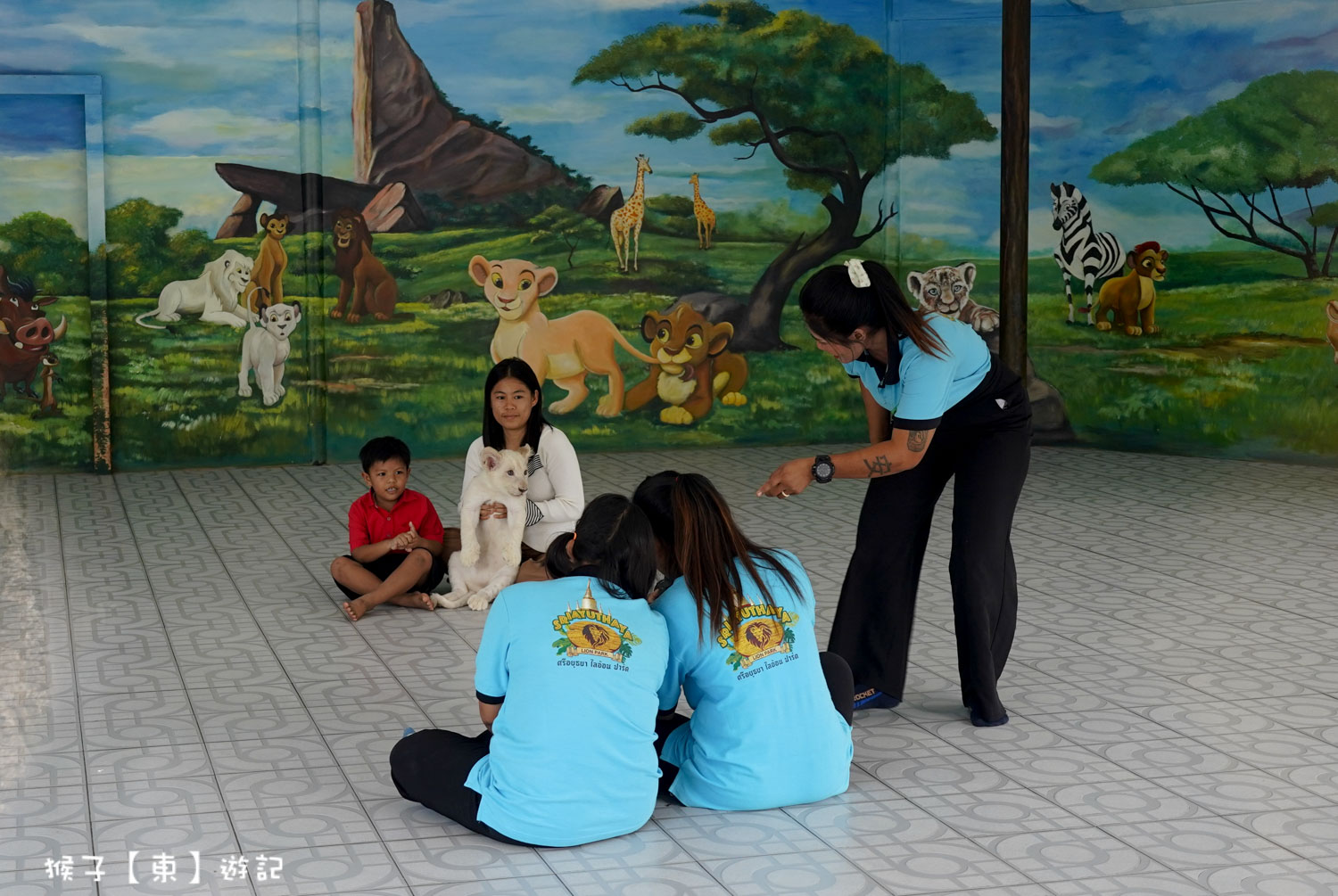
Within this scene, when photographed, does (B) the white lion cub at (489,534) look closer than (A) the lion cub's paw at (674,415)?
Yes

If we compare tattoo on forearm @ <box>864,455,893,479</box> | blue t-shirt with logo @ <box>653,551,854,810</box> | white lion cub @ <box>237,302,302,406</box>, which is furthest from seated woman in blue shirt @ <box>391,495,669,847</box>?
white lion cub @ <box>237,302,302,406</box>

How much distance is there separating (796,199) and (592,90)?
1416 mm

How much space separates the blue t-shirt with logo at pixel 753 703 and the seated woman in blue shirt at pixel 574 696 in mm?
102

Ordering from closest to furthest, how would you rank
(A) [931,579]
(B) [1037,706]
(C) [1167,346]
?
1. (B) [1037,706]
2. (A) [931,579]
3. (C) [1167,346]

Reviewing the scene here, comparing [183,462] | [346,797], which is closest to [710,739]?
[346,797]

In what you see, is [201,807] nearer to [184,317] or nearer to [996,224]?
[184,317]

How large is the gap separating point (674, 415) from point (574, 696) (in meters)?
6.08

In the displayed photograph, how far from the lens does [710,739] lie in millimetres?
3121

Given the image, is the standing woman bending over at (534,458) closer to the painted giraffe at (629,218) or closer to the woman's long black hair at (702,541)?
the woman's long black hair at (702,541)

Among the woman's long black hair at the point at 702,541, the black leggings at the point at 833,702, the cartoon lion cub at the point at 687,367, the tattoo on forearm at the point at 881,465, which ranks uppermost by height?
the cartoon lion cub at the point at 687,367

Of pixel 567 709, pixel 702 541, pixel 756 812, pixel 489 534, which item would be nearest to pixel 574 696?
pixel 567 709

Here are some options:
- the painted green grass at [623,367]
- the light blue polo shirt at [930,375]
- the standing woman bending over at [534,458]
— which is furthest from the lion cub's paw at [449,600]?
the painted green grass at [623,367]

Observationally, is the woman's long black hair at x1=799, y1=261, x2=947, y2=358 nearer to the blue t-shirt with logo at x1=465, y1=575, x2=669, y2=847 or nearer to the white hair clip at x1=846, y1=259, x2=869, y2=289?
the white hair clip at x1=846, y1=259, x2=869, y2=289

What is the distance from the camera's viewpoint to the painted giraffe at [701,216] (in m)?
8.86
